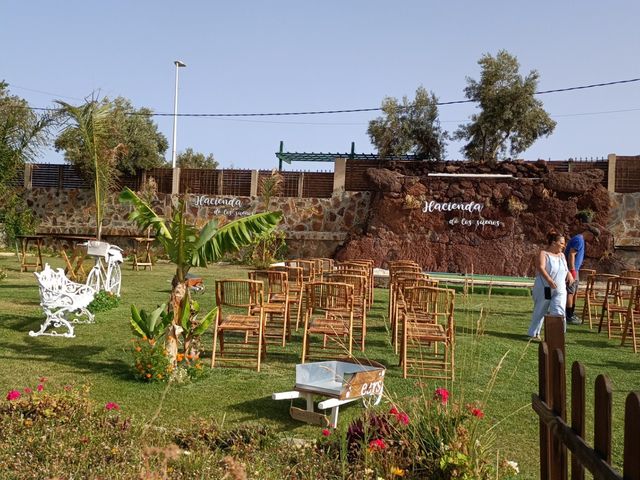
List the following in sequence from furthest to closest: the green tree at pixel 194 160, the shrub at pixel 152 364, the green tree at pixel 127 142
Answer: the green tree at pixel 194 160
the green tree at pixel 127 142
the shrub at pixel 152 364

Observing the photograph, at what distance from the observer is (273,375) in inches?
256

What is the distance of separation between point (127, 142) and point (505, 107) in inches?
596

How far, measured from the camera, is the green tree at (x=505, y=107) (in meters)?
26.0

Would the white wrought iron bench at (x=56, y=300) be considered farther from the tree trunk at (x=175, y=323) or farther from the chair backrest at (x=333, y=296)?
the chair backrest at (x=333, y=296)

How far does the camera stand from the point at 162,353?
19.9ft

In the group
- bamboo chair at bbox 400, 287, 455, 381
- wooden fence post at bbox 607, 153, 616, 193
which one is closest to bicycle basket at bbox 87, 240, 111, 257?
bamboo chair at bbox 400, 287, 455, 381

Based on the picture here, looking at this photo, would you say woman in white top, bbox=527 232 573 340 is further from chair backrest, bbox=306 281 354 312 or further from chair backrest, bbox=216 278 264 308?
chair backrest, bbox=216 278 264 308

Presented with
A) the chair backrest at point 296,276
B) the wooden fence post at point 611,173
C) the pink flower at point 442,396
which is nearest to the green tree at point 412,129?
the wooden fence post at point 611,173

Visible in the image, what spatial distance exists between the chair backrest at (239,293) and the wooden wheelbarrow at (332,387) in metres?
1.89

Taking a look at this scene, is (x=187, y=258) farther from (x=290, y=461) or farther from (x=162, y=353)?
(x=290, y=461)

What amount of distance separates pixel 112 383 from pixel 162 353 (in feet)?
1.65

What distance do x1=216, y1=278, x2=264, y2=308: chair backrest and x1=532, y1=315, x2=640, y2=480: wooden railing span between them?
4729mm

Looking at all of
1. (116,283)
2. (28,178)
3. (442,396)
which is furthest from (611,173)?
(28,178)

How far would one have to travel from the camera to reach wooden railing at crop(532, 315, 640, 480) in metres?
1.79
